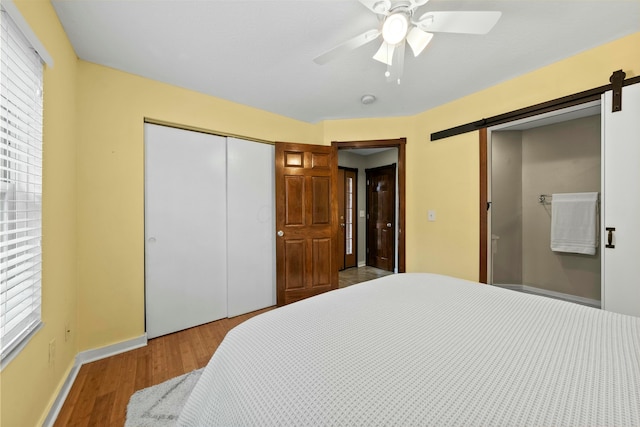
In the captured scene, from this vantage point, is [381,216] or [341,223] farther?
[381,216]

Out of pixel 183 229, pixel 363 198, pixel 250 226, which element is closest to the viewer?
pixel 183 229

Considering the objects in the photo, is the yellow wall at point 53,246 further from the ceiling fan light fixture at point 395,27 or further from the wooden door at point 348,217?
the wooden door at point 348,217

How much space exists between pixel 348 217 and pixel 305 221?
189cm

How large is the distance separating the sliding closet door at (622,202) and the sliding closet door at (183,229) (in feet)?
10.3

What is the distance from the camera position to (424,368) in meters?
→ 0.71

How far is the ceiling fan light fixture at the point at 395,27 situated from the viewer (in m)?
1.29

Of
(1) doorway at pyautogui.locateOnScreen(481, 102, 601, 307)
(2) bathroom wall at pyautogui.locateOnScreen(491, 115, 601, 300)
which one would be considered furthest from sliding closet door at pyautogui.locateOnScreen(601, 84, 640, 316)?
(2) bathroom wall at pyautogui.locateOnScreen(491, 115, 601, 300)

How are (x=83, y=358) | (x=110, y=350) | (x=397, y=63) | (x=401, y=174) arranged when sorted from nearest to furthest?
1. (x=397, y=63)
2. (x=83, y=358)
3. (x=110, y=350)
4. (x=401, y=174)

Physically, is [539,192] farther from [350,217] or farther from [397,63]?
[397,63]

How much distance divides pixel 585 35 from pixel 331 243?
2730 millimetres

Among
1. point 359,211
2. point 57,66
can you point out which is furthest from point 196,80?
point 359,211

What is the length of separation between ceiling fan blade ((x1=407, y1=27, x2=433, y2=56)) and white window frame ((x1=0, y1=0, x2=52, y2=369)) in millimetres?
1859

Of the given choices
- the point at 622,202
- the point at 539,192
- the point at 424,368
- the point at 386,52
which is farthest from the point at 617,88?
the point at 424,368

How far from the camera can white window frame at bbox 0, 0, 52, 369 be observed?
1005 millimetres
